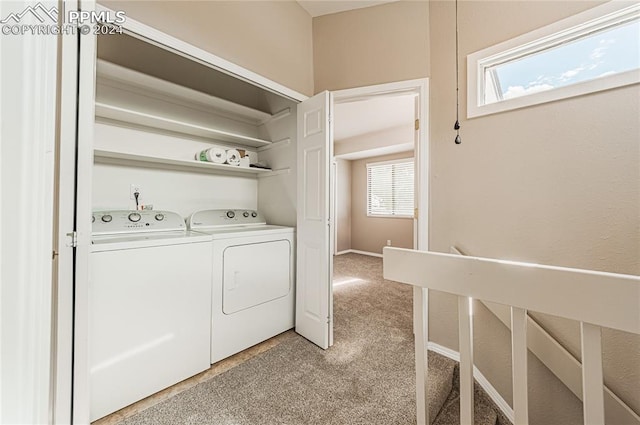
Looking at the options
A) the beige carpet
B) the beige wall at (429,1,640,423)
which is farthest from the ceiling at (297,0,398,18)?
the beige carpet

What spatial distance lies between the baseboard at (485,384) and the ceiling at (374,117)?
9.29 ft

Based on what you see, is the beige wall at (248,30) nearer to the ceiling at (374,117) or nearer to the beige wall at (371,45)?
the beige wall at (371,45)

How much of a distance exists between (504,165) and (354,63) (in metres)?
1.51

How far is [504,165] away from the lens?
1677 mm

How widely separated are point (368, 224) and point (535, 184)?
14.9 feet

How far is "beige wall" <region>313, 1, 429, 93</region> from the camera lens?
6.70 feet

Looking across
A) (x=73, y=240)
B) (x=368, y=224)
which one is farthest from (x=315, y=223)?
(x=368, y=224)

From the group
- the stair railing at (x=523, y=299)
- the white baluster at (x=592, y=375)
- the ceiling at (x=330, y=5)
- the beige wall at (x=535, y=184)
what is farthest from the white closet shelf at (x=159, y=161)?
the white baluster at (x=592, y=375)

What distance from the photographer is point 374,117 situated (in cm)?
426

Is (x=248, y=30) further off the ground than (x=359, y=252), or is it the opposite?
(x=248, y=30)

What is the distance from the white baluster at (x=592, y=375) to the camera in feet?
1.81

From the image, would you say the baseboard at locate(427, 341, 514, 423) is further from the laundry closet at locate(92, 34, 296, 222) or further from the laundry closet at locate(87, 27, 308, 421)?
the laundry closet at locate(92, 34, 296, 222)

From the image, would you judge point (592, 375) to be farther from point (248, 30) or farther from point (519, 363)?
point (248, 30)

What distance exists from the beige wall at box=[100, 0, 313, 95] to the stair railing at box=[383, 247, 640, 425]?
183cm
